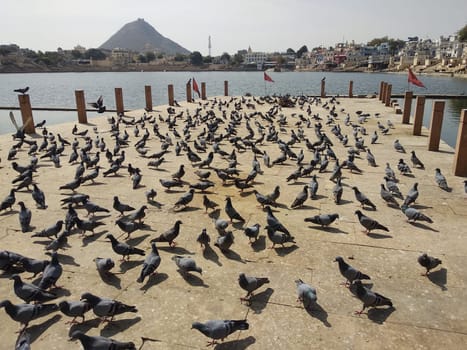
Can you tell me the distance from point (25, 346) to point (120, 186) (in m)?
7.15

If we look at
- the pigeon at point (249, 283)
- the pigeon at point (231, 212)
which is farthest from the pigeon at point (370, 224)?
the pigeon at point (249, 283)

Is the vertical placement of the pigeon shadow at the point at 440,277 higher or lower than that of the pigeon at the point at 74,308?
lower

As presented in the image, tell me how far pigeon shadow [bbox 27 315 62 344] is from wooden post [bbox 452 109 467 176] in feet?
38.8

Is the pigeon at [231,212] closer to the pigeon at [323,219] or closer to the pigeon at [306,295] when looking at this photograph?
the pigeon at [323,219]

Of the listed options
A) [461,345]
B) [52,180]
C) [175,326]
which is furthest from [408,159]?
[52,180]

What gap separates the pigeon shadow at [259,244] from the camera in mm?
7107

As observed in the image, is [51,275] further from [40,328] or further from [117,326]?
[117,326]

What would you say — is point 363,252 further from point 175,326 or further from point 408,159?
point 408,159

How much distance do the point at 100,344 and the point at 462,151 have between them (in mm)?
11679

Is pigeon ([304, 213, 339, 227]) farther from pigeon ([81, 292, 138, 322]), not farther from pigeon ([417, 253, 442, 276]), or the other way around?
pigeon ([81, 292, 138, 322])

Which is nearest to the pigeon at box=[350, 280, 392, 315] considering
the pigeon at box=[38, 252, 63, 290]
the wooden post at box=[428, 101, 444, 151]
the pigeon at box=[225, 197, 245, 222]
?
the pigeon at box=[225, 197, 245, 222]

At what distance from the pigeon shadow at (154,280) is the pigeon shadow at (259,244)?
1905mm

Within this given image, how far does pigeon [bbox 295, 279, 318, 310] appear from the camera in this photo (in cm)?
518

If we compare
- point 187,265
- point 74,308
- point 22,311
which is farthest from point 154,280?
point 22,311
